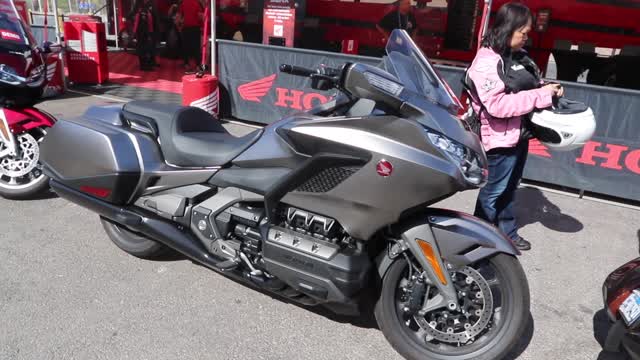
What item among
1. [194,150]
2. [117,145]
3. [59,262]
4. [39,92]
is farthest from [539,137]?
[39,92]

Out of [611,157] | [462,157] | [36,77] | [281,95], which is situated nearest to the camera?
[462,157]

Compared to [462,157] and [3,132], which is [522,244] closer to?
[462,157]

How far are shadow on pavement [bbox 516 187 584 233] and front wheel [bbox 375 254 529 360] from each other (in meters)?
2.16

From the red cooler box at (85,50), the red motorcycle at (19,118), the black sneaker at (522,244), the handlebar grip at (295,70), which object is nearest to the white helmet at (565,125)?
the black sneaker at (522,244)

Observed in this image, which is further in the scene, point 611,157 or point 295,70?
point 611,157

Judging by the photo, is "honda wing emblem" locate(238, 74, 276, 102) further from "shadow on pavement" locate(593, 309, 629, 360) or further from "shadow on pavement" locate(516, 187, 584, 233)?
"shadow on pavement" locate(593, 309, 629, 360)

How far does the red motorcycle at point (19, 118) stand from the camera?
410cm

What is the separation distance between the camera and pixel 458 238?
7.84 feet

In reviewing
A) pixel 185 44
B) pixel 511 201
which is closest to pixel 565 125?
pixel 511 201

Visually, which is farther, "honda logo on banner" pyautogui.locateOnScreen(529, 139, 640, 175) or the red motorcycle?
"honda logo on banner" pyautogui.locateOnScreen(529, 139, 640, 175)

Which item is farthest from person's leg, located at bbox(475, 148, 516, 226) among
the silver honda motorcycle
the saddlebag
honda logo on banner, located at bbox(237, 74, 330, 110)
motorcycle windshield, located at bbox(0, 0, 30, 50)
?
motorcycle windshield, located at bbox(0, 0, 30, 50)

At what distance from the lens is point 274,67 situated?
22.0 feet

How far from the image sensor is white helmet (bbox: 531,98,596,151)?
3.07 m

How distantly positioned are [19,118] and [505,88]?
3.83 metres
